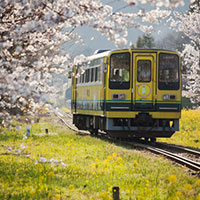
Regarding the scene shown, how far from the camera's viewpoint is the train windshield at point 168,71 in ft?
53.9

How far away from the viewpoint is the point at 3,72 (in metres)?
6.52

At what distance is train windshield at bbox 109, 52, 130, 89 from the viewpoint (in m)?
16.4

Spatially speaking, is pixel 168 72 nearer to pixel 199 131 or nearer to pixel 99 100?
pixel 99 100

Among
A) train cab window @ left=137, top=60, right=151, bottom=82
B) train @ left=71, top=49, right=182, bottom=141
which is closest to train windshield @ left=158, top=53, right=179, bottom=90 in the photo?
train @ left=71, top=49, right=182, bottom=141

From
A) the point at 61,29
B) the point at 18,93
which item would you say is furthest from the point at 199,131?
the point at 18,93

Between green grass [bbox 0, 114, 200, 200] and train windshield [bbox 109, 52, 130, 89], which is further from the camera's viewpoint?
train windshield [bbox 109, 52, 130, 89]

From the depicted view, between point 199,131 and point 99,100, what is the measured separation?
6.07 meters

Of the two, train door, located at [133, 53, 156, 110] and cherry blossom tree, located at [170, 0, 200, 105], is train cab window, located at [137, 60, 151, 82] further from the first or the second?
cherry blossom tree, located at [170, 0, 200, 105]

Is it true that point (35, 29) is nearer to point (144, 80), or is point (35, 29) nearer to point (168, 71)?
point (144, 80)

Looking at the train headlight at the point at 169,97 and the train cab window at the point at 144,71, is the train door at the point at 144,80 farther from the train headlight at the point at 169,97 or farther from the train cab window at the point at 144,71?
the train headlight at the point at 169,97

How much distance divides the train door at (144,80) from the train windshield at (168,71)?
26 centimetres

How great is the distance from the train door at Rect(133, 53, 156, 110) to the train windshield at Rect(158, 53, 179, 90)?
0.85 feet

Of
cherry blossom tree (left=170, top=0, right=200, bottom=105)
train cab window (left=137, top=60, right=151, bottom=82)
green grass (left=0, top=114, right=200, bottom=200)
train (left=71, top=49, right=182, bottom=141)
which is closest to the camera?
green grass (left=0, top=114, right=200, bottom=200)

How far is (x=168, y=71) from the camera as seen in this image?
54.4 feet
